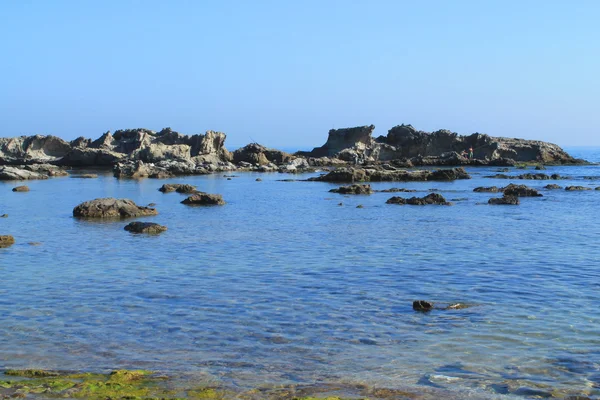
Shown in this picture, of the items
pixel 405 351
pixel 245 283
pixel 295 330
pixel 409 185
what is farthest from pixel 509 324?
pixel 409 185

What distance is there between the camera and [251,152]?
272ft

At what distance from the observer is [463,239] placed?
20.7 meters

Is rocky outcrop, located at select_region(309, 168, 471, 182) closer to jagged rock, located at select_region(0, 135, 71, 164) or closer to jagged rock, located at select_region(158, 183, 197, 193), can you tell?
jagged rock, located at select_region(158, 183, 197, 193)

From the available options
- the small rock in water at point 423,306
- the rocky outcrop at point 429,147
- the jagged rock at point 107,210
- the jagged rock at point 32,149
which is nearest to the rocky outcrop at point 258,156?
the rocky outcrop at point 429,147

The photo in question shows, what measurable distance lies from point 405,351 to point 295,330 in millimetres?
1847

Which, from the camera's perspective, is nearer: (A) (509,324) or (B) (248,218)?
(A) (509,324)

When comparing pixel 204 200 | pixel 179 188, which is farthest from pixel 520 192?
pixel 179 188

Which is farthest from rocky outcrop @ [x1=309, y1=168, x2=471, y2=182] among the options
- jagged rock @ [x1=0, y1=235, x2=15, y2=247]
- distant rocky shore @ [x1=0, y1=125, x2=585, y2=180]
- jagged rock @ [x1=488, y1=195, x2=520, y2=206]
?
jagged rock @ [x1=0, y1=235, x2=15, y2=247]

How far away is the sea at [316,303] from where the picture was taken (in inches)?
340

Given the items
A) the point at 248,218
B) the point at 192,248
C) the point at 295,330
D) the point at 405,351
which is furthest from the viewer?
the point at 248,218

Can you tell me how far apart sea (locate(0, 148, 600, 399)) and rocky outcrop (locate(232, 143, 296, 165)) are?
5621 cm

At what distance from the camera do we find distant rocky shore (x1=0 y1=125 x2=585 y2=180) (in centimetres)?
7306

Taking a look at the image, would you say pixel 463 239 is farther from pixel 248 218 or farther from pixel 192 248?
pixel 248 218

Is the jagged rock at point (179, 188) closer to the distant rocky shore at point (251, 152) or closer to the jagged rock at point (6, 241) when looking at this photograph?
the distant rocky shore at point (251, 152)
